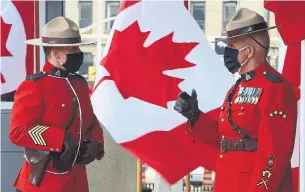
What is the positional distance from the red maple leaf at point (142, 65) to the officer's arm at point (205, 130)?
1220 millimetres

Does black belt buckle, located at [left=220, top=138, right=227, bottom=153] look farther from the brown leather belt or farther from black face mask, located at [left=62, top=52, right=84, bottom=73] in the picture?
black face mask, located at [left=62, top=52, right=84, bottom=73]

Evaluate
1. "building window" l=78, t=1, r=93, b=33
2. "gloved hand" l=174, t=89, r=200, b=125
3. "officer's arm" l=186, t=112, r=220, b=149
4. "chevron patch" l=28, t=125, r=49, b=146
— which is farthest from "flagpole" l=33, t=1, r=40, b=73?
"building window" l=78, t=1, r=93, b=33

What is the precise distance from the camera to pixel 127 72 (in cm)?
580

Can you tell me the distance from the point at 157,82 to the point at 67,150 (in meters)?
1.32

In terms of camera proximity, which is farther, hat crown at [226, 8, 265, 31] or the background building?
the background building

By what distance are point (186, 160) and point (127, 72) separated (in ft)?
2.47

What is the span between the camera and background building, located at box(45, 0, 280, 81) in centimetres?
812

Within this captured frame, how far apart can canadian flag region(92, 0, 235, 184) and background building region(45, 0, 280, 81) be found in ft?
4.48

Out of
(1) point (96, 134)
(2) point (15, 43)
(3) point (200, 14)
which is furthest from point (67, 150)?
(3) point (200, 14)

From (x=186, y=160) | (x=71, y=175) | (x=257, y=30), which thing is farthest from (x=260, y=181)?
(x=186, y=160)

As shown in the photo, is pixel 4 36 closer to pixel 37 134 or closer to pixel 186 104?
pixel 37 134

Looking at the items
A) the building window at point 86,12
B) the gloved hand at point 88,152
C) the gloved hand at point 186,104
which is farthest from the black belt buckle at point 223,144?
the building window at point 86,12

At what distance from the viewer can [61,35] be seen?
15.9 feet

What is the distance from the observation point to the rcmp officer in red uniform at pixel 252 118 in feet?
13.5
